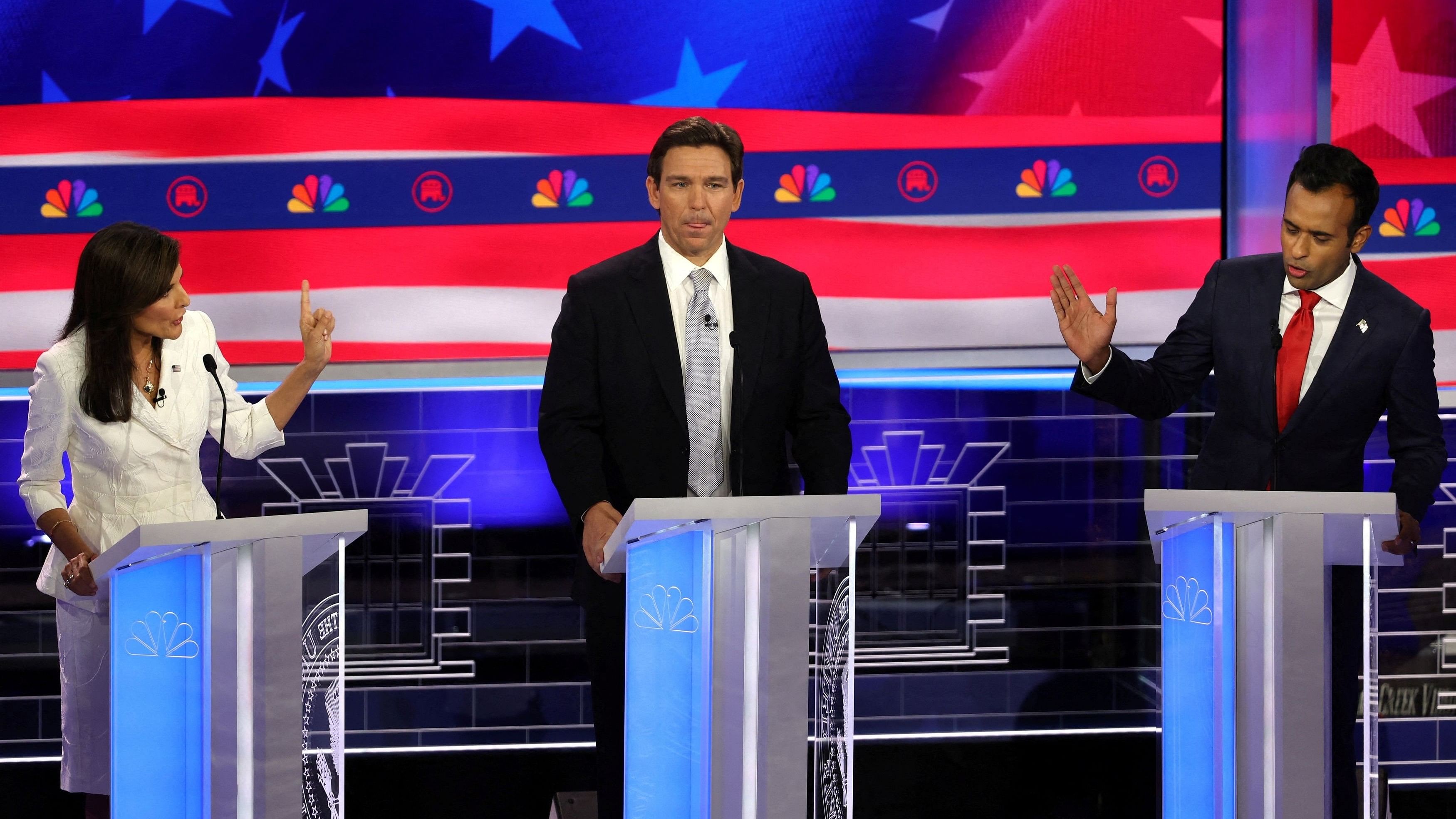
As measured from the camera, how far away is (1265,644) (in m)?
2.10

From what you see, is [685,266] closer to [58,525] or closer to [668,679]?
[668,679]

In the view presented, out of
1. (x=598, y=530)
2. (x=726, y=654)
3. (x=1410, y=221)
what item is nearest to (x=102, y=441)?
(x=598, y=530)

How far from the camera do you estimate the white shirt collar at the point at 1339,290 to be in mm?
2924

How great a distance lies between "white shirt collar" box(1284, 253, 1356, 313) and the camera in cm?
292

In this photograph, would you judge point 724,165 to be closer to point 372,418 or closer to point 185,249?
point 372,418

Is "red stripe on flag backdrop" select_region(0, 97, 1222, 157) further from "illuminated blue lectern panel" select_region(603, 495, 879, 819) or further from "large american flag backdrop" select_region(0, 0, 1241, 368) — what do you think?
"illuminated blue lectern panel" select_region(603, 495, 879, 819)

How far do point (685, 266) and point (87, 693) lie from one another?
4.67 ft

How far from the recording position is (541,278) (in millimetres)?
4250

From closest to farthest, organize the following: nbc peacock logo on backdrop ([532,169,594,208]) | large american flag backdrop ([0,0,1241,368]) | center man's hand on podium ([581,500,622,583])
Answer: center man's hand on podium ([581,500,622,583]), large american flag backdrop ([0,0,1241,368]), nbc peacock logo on backdrop ([532,169,594,208])

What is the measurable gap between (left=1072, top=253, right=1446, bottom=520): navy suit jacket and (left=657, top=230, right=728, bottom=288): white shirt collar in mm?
782

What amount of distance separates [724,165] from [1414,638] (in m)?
2.94

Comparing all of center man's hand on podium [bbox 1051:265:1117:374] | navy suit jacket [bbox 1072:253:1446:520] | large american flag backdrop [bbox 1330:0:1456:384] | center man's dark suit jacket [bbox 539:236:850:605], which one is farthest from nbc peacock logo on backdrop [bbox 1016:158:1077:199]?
center man's dark suit jacket [bbox 539:236:850:605]

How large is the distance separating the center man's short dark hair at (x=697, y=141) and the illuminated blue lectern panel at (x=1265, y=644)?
115 centimetres

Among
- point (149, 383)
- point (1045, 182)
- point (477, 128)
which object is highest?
point (477, 128)
